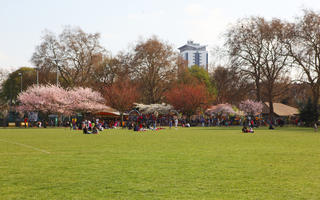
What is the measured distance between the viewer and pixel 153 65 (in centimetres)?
7150

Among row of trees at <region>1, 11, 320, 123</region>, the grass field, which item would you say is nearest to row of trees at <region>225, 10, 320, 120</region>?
row of trees at <region>1, 11, 320, 123</region>

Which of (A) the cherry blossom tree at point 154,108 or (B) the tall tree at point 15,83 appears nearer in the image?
(A) the cherry blossom tree at point 154,108

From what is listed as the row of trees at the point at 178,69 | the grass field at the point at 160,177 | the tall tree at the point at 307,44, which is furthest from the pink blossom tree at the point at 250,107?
the grass field at the point at 160,177

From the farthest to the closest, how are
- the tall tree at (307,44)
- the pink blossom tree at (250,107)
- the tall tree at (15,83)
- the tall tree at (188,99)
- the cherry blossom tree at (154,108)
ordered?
the tall tree at (15,83) < the pink blossom tree at (250,107) < the tall tree at (188,99) < the cherry blossom tree at (154,108) < the tall tree at (307,44)

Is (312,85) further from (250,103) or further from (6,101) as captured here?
(6,101)

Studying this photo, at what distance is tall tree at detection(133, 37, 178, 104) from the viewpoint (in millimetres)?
70562

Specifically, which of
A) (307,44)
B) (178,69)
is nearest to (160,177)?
(307,44)

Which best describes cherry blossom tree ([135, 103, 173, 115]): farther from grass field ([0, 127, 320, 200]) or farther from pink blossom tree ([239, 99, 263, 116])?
grass field ([0, 127, 320, 200])

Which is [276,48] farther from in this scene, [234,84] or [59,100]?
[59,100]

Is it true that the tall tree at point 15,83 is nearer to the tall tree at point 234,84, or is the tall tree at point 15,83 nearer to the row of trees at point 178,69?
the row of trees at point 178,69

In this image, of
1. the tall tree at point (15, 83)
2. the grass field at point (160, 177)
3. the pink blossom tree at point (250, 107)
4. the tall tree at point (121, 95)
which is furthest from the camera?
the tall tree at point (15, 83)

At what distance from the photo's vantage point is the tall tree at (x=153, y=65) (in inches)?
2778

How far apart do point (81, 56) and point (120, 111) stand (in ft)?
40.6

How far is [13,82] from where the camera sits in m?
81.9
